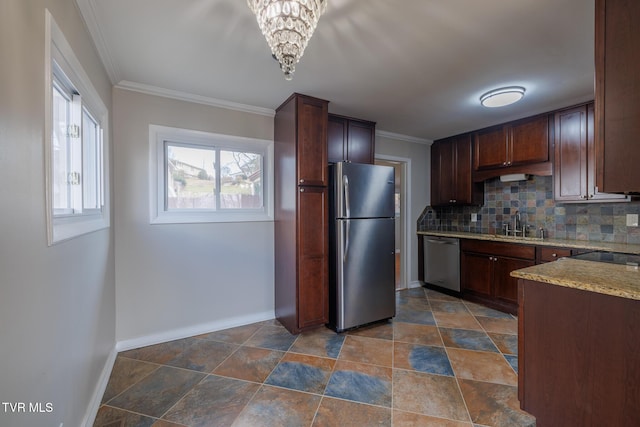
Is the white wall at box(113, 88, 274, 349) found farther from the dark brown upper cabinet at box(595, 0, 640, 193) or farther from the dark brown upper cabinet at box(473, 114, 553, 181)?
Answer: the dark brown upper cabinet at box(473, 114, 553, 181)

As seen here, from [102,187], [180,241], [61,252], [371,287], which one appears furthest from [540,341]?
[102,187]

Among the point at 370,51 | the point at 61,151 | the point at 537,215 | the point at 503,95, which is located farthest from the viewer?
the point at 537,215

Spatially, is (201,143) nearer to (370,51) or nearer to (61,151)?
(61,151)

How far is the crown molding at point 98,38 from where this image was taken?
4.85 feet

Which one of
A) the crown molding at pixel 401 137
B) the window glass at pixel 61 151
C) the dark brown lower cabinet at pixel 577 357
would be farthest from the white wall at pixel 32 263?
the crown molding at pixel 401 137

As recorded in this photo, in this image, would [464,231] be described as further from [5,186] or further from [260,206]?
[5,186]

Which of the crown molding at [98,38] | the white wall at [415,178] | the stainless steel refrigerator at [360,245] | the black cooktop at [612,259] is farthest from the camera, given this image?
the white wall at [415,178]

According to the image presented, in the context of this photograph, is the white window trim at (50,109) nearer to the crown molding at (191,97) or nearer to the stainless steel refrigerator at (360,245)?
the crown molding at (191,97)

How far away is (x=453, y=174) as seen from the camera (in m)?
4.06

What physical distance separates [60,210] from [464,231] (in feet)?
15.0

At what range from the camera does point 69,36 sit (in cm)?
137

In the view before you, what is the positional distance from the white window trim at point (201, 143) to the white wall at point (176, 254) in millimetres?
50

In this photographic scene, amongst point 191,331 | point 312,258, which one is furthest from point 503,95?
point 191,331

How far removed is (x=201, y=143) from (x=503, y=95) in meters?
2.89
